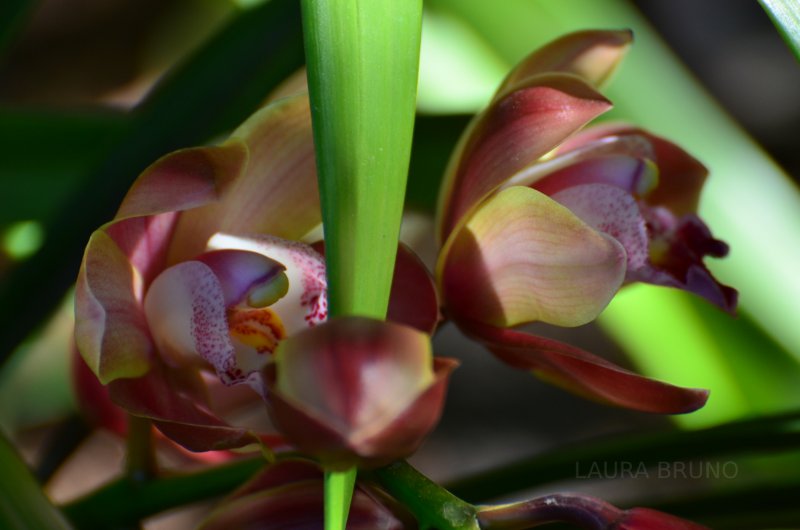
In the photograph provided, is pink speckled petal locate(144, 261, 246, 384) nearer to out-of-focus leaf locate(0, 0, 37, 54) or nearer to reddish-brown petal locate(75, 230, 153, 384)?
reddish-brown petal locate(75, 230, 153, 384)

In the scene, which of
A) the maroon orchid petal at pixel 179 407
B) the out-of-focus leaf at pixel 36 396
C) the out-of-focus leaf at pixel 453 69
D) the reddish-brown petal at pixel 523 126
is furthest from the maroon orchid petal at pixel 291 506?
the out-of-focus leaf at pixel 453 69

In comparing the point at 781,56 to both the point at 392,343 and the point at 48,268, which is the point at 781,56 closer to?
the point at 48,268

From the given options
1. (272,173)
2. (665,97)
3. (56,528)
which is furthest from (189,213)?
(665,97)

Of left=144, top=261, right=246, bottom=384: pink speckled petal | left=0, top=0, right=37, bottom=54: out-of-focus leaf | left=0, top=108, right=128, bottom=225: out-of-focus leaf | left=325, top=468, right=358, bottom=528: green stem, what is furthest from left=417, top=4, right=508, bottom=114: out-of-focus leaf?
left=325, top=468, right=358, bottom=528: green stem

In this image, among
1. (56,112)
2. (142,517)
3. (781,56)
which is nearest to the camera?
(142,517)

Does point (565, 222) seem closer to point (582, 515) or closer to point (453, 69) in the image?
point (582, 515)

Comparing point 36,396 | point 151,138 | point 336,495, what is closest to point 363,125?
point 336,495

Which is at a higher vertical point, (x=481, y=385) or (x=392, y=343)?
(x=392, y=343)
